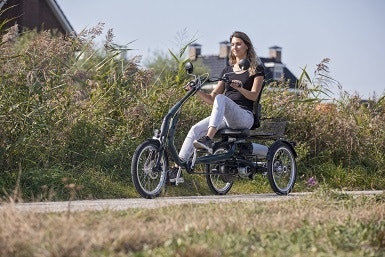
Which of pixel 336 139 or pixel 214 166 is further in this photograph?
pixel 336 139

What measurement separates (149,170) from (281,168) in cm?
171

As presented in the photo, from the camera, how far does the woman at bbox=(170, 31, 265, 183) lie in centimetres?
813

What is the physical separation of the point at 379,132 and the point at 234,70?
3986 mm

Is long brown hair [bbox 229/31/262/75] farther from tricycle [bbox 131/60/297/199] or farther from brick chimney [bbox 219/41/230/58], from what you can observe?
brick chimney [bbox 219/41/230/58]

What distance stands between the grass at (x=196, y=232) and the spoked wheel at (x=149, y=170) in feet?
5.72

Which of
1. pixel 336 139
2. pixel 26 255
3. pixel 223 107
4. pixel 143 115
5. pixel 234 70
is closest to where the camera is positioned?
pixel 26 255

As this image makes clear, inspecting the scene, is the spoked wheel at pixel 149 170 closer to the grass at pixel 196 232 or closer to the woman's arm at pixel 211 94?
the woman's arm at pixel 211 94

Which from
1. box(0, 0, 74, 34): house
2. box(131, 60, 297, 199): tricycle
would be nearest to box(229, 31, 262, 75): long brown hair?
box(131, 60, 297, 199): tricycle

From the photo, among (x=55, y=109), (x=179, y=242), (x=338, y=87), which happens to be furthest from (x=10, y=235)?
(x=338, y=87)

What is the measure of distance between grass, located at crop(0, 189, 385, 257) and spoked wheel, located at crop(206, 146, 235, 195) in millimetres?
2613

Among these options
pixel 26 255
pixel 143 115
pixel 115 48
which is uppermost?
pixel 115 48

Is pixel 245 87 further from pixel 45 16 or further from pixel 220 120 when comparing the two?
pixel 45 16

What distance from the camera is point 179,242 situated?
427 cm

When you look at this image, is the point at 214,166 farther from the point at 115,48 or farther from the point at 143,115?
the point at 115,48
